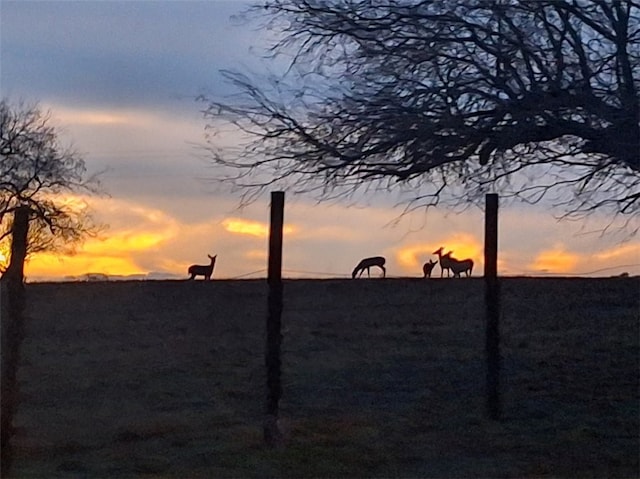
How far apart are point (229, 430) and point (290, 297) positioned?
412 inches

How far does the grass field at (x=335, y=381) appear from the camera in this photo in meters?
12.1

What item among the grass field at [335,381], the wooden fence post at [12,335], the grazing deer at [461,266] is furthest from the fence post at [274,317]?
the grazing deer at [461,266]

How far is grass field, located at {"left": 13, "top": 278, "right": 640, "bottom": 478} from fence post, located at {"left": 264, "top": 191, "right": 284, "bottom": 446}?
1.00ft

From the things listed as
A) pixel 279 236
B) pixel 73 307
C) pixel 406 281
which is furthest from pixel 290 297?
pixel 279 236

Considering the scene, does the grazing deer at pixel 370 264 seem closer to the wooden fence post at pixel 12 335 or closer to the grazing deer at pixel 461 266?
the grazing deer at pixel 461 266

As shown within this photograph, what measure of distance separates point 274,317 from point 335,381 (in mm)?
4380

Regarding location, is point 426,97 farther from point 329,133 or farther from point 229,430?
point 229,430

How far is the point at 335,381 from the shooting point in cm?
1650

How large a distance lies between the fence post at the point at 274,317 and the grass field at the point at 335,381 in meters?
0.31

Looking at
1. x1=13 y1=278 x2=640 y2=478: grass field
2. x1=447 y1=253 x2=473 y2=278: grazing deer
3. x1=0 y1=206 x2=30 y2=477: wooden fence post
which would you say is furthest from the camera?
x1=447 y1=253 x2=473 y2=278: grazing deer

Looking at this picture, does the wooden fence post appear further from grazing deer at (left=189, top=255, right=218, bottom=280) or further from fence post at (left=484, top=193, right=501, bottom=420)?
grazing deer at (left=189, top=255, right=218, bottom=280)

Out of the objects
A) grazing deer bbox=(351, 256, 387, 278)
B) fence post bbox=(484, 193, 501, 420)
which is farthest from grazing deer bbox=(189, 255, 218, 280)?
fence post bbox=(484, 193, 501, 420)

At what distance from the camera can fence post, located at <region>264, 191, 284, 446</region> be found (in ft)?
40.0

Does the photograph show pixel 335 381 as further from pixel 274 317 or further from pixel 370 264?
pixel 370 264
